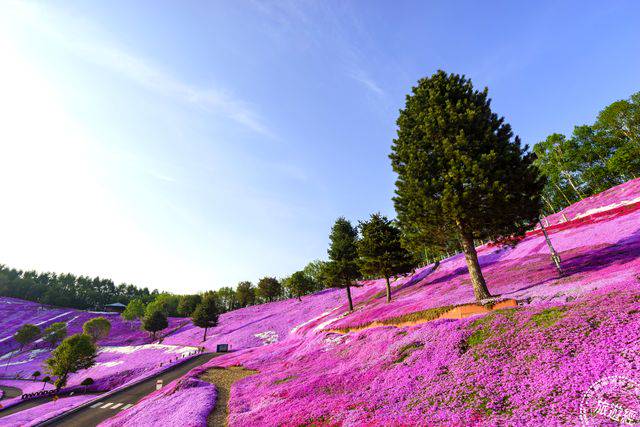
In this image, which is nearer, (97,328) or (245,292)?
(97,328)

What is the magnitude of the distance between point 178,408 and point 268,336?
3900 cm

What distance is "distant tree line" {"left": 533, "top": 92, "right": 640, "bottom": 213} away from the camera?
64.8 meters

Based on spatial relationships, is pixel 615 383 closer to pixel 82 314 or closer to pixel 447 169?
pixel 447 169

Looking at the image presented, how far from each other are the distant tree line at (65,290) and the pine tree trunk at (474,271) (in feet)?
522

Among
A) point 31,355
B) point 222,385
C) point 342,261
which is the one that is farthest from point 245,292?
point 222,385

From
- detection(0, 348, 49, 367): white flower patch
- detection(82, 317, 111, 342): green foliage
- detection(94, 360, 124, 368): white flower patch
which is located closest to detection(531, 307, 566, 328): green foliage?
detection(94, 360, 124, 368): white flower patch

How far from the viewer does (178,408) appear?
53.2 feet

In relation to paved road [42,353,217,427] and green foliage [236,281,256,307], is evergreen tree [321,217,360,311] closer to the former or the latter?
paved road [42,353,217,427]

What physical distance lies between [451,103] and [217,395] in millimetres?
25778

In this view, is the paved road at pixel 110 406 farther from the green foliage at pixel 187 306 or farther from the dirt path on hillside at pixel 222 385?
the green foliage at pixel 187 306

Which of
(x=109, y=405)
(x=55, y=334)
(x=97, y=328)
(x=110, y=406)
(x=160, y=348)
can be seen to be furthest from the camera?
(x=97, y=328)

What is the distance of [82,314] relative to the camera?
9706cm

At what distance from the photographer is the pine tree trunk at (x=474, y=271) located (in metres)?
18.0

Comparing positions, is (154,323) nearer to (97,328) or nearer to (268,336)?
(97,328)
